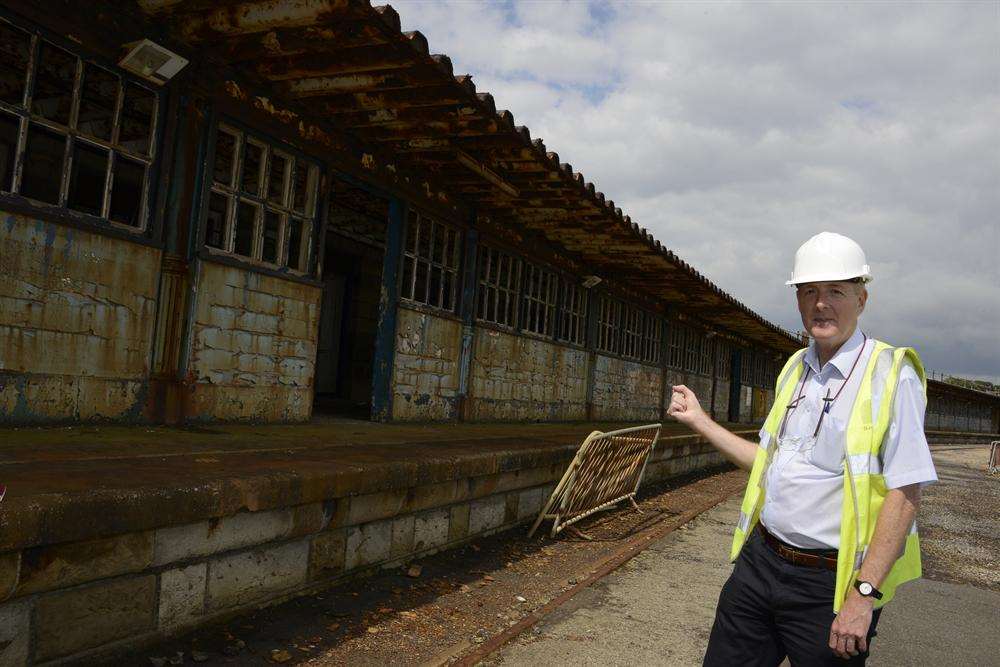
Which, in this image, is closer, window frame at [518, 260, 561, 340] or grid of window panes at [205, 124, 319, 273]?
grid of window panes at [205, 124, 319, 273]

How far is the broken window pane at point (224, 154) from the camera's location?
5.64 meters

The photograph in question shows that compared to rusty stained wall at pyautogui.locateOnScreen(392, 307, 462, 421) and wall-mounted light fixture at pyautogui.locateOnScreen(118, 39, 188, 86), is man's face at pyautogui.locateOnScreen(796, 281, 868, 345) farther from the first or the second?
rusty stained wall at pyautogui.locateOnScreen(392, 307, 462, 421)

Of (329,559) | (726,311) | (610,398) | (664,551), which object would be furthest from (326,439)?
(726,311)

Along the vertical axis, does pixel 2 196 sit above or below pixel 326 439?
above

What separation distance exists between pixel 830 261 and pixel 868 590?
940 millimetres

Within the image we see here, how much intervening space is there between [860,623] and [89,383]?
455cm

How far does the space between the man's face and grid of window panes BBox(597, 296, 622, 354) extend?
35.7 ft

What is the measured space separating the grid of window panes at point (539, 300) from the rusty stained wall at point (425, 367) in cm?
203

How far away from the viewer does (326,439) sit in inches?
216

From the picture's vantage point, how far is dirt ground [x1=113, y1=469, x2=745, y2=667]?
10.9 feet

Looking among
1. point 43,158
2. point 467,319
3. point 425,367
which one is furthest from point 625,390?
point 43,158

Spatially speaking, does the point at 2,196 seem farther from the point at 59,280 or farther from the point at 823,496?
the point at 823,496

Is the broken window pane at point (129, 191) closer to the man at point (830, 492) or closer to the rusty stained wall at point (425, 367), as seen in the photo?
the rusty stained wall at point (425, 367)

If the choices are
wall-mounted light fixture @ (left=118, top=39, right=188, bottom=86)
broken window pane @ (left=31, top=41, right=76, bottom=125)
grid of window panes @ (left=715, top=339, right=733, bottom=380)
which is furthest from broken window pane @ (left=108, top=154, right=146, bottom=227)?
grid of window panes @ (left=715, top=339, right=733, bottom=380)
